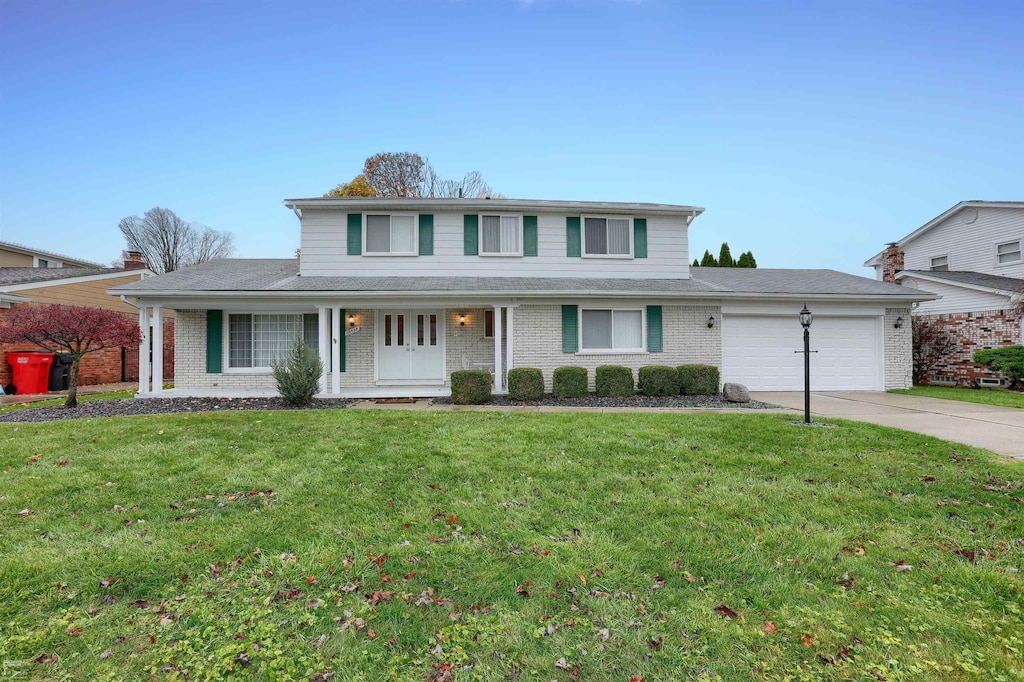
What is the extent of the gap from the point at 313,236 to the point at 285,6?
6494mm

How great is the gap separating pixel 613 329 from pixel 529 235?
11.6 feet

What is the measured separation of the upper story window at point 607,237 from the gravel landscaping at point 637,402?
14.4ft

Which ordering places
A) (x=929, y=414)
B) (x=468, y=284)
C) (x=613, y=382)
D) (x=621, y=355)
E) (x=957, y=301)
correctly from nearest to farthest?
(x=929, y=414)
(x=613, y=382)
(x=468, y=284)
(x=621, y=355)
(x=957, y=301)

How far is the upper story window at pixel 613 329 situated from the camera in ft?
37.8

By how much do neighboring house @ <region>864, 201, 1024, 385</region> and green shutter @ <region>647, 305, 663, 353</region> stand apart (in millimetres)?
10261

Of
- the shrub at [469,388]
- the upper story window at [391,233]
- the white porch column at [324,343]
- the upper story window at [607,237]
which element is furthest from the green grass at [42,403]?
the upper story window at [607,237]

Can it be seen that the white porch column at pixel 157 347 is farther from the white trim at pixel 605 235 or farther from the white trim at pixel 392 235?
the white trim at pixel 605 235

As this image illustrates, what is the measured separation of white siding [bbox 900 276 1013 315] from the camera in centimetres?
1358

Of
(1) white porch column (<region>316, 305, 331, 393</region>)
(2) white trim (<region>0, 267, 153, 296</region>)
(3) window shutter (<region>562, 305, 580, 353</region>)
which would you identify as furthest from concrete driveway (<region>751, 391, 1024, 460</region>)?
(2) white trim (<region>0, 267, 153, 296</region>)

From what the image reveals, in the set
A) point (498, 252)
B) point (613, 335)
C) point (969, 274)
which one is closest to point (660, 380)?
point (613, 335)

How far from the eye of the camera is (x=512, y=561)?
3.31 metres

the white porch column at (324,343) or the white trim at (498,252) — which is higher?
the white trim at (498,252)

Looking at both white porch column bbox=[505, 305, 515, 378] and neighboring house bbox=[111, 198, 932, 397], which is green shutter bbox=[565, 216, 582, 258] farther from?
white porch column bbox=[505, 305, 515, 378]

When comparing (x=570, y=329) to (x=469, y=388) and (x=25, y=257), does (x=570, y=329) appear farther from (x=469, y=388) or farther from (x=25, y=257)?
(x=25, y=257)
